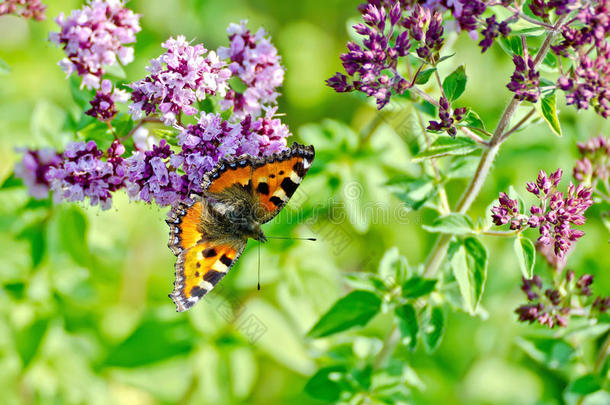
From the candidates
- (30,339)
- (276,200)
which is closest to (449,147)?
(276,200)

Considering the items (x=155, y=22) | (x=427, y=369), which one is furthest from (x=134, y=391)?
(x=155, y=22)

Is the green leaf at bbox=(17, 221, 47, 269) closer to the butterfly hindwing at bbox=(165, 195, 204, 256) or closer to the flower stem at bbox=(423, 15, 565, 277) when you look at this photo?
the butterfly hindwing at bbox=(165, 195, 204, 256)

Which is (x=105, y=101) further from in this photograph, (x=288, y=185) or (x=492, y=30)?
(x=492, y=30)

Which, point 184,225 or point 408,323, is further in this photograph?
point 408,323

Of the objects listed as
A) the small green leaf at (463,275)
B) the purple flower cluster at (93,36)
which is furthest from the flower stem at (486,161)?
the purple flower cluster at (93,36)

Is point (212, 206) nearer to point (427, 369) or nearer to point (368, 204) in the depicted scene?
point (368, 204)
